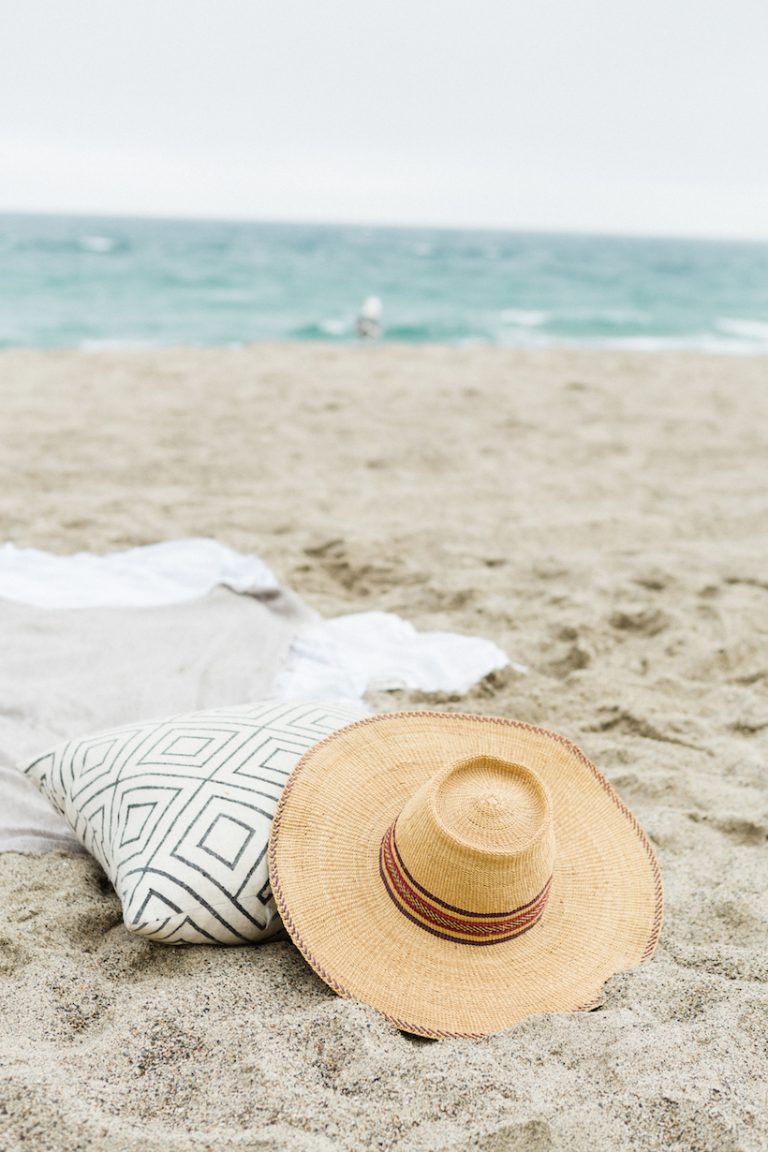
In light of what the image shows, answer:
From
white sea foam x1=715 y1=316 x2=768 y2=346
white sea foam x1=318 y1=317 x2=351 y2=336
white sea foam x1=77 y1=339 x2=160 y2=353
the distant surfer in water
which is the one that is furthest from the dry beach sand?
white sea foam x1=715 y1=316 x2=768 y2=346

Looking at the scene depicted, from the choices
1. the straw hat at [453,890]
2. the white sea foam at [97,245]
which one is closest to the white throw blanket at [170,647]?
the straw hat at [453,890]

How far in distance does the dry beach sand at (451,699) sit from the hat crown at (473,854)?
0.17 m

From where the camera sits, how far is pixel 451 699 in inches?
98.0

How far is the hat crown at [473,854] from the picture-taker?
4.40 ft

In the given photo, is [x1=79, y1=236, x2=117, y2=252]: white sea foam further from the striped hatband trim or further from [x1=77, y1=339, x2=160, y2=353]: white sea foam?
the striped hatband trim

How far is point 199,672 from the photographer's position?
2.52 metres

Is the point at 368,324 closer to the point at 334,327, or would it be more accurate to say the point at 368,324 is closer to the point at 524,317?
the point at 334,327

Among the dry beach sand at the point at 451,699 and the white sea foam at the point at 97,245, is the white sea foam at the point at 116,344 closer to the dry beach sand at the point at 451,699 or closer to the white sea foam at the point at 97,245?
the dry beach sand at the point at 451,699

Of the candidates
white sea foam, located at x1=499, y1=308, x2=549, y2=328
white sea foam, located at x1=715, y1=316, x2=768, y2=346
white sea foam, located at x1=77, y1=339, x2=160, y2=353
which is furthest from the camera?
white sea foam, located at x1=499, y1=308, x2=549, y2=328

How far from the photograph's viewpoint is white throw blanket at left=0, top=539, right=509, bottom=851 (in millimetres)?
2312

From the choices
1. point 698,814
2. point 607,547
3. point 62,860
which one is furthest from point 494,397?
point 62,860

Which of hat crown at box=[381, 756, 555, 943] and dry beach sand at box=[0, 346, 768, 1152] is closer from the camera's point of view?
dry beach sand at box=[0, 346, 768, 1152]

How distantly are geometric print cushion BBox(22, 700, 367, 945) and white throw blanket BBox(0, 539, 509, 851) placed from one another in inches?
12.9

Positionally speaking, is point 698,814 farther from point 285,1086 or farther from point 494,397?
point 494,397
